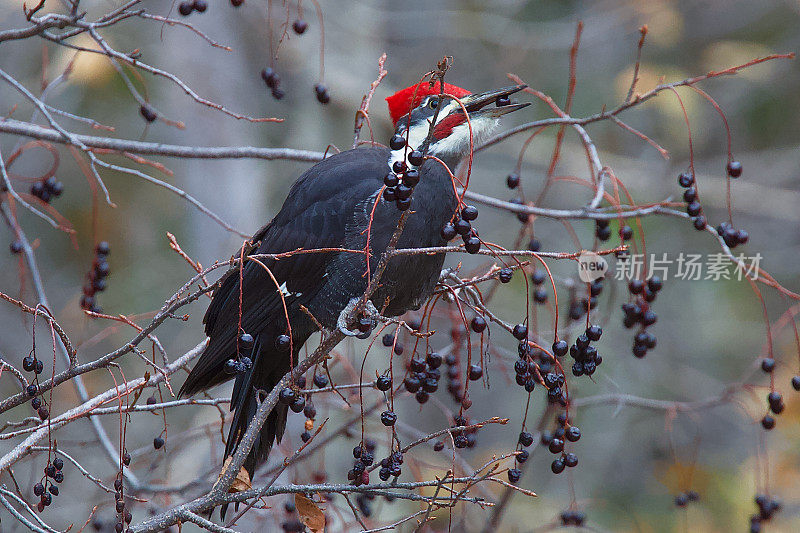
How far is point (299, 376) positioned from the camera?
231 cm

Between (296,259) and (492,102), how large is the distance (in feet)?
2.73

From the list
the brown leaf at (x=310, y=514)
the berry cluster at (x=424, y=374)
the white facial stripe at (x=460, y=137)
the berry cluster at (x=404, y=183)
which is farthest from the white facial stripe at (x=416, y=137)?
the brown leaf at (x=310, y=514)

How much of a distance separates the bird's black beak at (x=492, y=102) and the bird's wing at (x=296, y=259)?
1.16ft

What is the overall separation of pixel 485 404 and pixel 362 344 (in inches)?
48.0

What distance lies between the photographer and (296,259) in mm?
2959

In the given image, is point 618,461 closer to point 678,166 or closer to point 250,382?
point 678,166

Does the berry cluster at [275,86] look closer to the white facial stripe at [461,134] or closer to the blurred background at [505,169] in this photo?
the white facial stripe at [461,134]

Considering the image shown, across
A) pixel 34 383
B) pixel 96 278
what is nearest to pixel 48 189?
pixel 96 278

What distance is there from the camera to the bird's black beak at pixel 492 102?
2.77 m

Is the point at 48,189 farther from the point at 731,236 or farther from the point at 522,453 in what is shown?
the point at 731,236

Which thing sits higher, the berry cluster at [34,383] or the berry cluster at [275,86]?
the berry cluster at [275,86]

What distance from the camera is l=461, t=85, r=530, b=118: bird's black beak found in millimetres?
2771

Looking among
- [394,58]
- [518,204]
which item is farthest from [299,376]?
[394,58]

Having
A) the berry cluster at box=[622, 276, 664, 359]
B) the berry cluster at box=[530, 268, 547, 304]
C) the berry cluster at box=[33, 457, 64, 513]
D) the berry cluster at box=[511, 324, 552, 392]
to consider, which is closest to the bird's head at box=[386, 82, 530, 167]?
the berry cluster at box=[530, 268, 547, 304]
